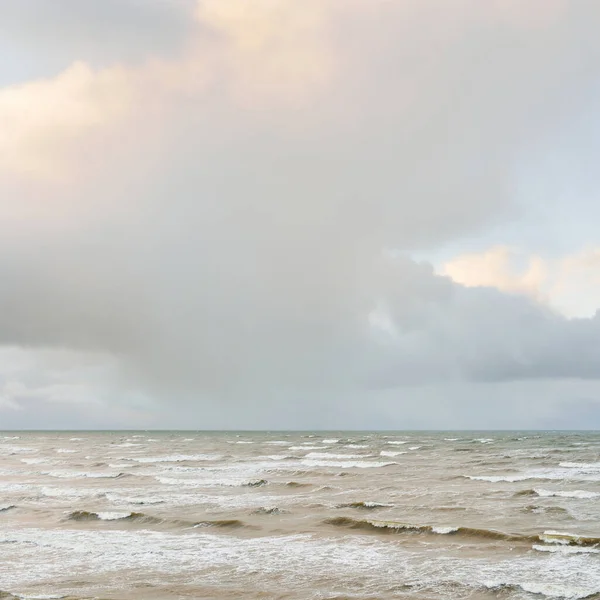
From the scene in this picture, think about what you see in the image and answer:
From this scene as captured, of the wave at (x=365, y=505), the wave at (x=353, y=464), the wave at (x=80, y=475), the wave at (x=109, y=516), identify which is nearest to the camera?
the wave at (x=109, y=516)

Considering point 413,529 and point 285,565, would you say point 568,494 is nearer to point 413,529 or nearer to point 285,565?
point 413,529

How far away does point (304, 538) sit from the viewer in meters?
21.0

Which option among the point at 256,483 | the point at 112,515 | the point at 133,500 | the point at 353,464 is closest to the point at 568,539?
the point at 112,515

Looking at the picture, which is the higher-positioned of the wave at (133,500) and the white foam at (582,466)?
the wave at (133,500)

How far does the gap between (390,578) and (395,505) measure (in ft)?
41.5

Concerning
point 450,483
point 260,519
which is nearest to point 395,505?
point 260,519

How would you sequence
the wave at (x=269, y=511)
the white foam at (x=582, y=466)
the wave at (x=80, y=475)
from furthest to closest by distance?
the white foam at (x=582, y=466)
the wave at (x=80, y=475)
the wave at (x=269, y=511)

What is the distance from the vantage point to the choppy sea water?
15180 millimetres

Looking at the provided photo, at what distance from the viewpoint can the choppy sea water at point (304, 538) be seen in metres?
15.2

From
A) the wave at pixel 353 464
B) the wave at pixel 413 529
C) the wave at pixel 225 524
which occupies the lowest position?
the wave at pixel 353 464

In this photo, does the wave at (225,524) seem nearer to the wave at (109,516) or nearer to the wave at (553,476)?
the wave at (109,516)

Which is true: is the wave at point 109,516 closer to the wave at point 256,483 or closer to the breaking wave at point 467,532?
the breaking wave at point 467,532

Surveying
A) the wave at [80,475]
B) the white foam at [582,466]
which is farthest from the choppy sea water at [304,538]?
the white foam at [582,466]

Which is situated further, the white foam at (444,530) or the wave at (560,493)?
the wave at (560,493)
